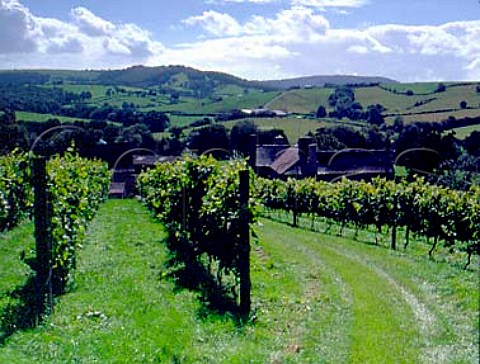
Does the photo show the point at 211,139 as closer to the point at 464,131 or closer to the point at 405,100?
the point at 464,131

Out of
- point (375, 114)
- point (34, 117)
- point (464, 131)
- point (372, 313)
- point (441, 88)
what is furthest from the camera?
point (441, 88)

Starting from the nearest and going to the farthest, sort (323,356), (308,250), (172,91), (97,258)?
1. (323,356)
2. (97,258)
3. (308,250)
4. (172,91)

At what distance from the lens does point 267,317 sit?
380 inches

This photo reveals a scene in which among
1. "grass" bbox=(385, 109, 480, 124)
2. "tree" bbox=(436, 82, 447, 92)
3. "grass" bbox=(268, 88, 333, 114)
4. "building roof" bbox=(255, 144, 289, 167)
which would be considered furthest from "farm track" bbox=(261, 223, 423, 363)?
"grass" bbox=(268, 88, 333, 114)

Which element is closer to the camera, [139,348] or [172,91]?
[139,348]

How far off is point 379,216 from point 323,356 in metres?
17.1

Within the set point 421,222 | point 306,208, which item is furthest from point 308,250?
point 306,208

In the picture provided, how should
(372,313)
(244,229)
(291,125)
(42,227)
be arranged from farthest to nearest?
1. (291,125)
2. (244,229)
3. (42,227)
4. (372,313)

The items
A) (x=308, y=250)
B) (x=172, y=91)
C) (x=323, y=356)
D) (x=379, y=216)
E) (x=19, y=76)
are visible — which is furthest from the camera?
(x=172, y=91)

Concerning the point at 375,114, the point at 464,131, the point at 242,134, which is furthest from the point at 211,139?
the point at 375,114

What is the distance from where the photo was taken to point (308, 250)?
61.7 feet

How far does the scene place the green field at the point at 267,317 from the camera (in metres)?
7.29

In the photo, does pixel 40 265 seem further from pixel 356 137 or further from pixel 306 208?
pixel 356 137

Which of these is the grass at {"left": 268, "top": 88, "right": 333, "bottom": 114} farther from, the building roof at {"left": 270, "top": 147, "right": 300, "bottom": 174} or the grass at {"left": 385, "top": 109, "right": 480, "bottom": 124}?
the building roof at {"left": 270, "top": 147, "right": 300, "bottom": 174}
